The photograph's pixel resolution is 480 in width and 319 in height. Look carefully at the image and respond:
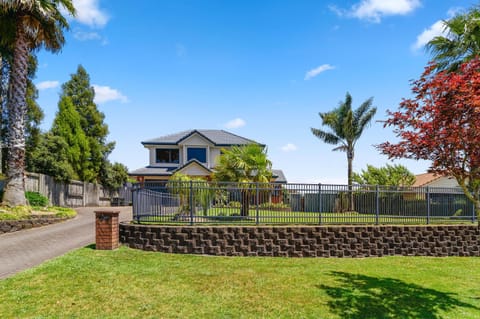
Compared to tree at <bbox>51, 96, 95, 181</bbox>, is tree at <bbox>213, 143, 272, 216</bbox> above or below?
below

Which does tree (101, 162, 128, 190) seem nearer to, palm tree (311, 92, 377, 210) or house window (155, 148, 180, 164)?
house window (155, 148, 180, 164)

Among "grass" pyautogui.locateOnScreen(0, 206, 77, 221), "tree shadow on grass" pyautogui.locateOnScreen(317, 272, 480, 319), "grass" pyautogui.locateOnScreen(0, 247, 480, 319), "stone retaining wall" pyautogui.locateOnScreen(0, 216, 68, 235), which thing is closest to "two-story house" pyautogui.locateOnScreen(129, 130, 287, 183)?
"grass" pyautogui.locateOnScreen(0, 206, 77, 221)

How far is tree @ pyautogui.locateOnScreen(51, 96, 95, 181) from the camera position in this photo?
24.8m

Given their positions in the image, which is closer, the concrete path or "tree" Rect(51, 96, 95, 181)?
the concrete path

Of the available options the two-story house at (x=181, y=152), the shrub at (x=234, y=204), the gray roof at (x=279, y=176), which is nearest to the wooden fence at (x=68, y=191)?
the two-story house at (x=181, y=152)

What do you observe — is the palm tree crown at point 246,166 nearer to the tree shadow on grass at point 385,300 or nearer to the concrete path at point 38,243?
the concrete path at point 38,243

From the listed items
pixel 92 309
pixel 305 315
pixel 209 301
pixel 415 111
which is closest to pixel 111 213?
pixel 92 309

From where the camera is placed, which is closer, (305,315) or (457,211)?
(305,315)

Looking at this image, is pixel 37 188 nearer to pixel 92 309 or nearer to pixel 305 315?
pixel 92 309

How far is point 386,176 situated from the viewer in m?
29.1

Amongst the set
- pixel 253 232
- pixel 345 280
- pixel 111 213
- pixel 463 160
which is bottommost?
pixel 345 280

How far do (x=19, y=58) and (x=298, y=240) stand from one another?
1480 centimetres

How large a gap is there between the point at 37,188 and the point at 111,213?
11.9m

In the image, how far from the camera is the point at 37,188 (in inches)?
693
